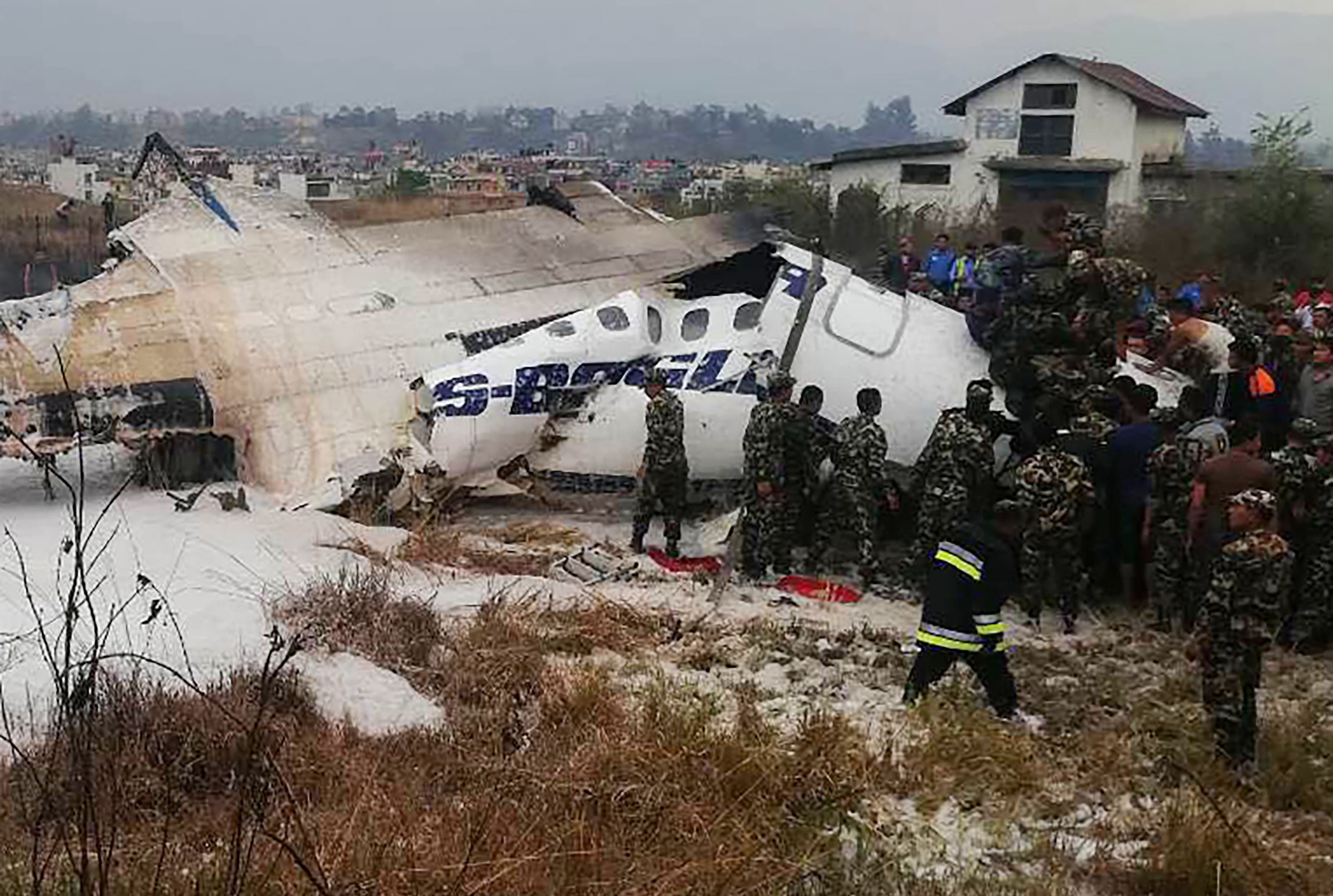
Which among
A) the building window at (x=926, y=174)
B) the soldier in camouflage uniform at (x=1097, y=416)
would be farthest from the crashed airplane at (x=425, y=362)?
the building window at (x=926, y=174)

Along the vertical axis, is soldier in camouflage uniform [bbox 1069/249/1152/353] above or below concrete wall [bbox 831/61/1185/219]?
below

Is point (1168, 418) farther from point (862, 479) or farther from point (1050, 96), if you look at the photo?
point (1050, 96)

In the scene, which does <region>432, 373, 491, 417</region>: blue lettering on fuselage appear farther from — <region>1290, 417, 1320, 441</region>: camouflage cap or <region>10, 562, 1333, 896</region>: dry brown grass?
<region>1290, 417, 1320, 441</region>: camouflage cap

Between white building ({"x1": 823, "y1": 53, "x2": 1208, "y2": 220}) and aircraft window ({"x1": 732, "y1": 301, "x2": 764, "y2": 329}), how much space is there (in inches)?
1024

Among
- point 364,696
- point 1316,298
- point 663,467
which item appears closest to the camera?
point 364,696

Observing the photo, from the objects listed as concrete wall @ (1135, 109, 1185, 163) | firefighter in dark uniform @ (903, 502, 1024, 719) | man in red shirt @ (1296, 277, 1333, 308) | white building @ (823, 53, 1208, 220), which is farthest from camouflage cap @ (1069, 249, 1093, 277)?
concrete wall @ (1135, 109, 1185, 163)

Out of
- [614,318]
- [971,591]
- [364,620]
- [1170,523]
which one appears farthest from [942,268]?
[364,620]

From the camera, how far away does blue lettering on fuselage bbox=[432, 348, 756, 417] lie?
10000mm

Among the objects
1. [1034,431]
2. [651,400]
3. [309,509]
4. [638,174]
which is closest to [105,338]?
[309,509]

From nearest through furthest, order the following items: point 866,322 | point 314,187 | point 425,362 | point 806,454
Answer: point 806,454 < point 866,322 < point 425,362 < point 314,187

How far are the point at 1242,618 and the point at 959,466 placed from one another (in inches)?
112

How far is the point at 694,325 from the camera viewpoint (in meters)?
10.7

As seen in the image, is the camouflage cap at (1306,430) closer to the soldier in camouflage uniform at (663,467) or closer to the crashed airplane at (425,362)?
the crashed airplane at (425,362)

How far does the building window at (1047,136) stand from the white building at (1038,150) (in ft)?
0.09
